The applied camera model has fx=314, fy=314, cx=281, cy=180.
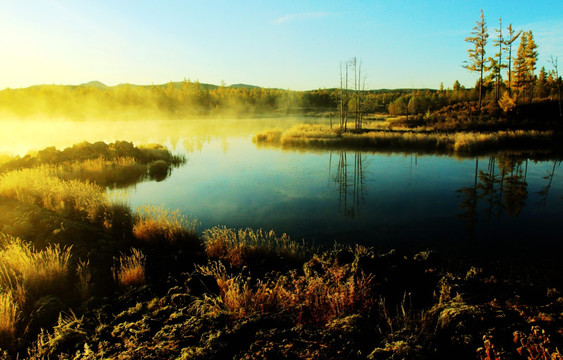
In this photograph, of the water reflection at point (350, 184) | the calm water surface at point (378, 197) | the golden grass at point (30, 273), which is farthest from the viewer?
the water reflection at point (350, 184)

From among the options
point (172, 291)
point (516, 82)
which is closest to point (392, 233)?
point (172, 291)

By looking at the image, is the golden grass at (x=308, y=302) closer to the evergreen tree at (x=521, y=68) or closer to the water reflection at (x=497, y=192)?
the water reflection at (x=497, y=192)

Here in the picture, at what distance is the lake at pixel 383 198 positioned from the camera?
9.37 meters

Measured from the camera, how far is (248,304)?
4672 millimetres

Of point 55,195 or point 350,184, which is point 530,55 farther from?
point 55,195

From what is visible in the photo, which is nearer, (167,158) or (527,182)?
(527,182)

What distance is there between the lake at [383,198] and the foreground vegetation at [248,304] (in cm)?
179

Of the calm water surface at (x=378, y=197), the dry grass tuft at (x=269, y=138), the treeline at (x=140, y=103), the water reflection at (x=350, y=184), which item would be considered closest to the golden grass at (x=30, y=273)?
the calm water surface at (x=378, y=197)

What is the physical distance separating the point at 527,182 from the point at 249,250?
15115 mm

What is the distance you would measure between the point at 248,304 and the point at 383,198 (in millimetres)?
9903

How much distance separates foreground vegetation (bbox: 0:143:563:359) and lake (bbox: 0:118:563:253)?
1.79 m

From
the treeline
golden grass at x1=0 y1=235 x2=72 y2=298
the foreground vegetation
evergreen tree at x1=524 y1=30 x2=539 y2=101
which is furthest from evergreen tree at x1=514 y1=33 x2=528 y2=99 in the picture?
golden grass at x1=0 y1=235 x2=72 y2=298

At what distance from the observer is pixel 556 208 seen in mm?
→ 11617

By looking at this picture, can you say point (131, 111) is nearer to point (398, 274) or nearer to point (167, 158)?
point (167, 158)
